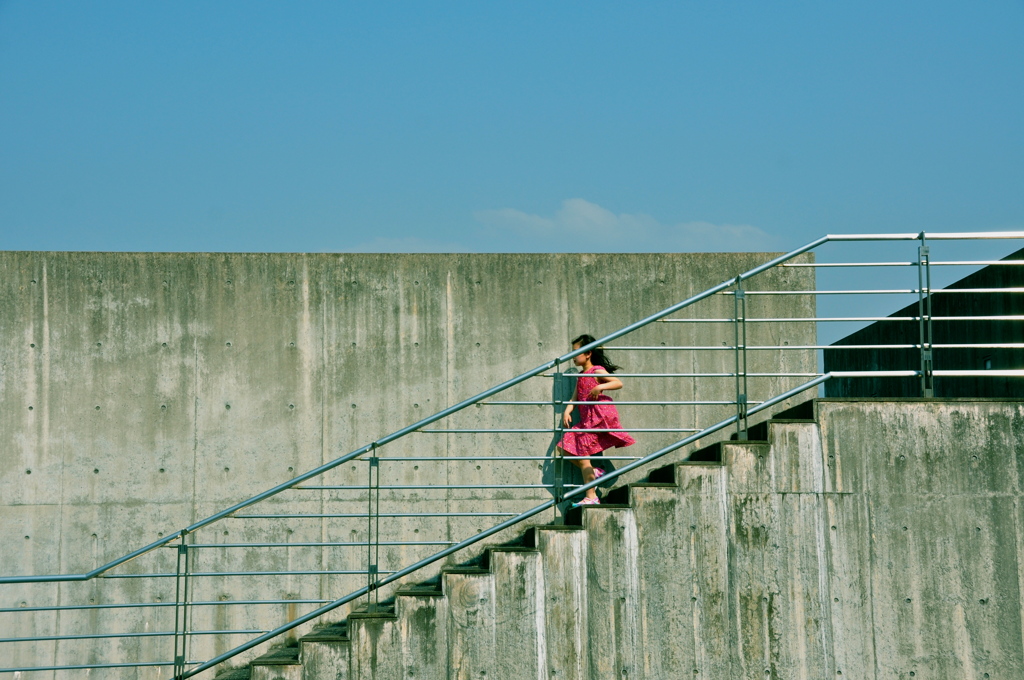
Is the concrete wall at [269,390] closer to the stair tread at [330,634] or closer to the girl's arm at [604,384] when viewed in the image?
the stair tread at [330,634]

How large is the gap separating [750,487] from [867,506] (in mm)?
811

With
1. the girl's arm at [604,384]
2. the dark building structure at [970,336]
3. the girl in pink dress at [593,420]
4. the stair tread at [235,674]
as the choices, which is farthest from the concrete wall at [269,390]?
the dark building structure at [970,336]

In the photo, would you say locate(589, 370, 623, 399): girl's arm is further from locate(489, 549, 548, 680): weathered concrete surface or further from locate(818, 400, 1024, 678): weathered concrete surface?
locate(818, 400, 1024, 678): weathered concrete surface

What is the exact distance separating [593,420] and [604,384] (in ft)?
0.96

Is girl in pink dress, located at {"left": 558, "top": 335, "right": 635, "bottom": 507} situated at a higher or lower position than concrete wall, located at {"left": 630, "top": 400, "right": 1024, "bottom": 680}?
higher

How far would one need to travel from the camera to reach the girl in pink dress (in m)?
7.62

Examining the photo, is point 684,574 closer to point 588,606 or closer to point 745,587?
point 745,587

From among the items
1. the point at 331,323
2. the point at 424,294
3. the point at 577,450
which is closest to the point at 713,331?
the point at 577,450

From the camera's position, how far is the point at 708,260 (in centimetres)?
883

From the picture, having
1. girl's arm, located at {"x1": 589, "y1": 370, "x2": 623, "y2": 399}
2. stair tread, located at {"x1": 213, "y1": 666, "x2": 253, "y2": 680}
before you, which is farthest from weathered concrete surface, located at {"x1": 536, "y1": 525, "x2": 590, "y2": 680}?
stair tread, located at {"x1": 213, "y1": 666, "x2": 253, "y2": 680}

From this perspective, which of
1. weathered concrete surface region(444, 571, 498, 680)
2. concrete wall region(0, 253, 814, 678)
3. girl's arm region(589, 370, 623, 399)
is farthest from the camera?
concrete wall region(0, 253, 814, 678)

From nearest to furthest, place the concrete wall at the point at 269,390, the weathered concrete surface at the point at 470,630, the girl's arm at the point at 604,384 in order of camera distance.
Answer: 1. the weathered concrete surface at the point at 470,630
2. the girl's arm at the point at 604,384
3. the concrete wall at the point at 269,390

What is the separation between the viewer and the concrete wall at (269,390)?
8328mm

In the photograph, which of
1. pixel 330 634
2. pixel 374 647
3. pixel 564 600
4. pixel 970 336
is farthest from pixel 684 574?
pixel 970 336
